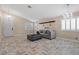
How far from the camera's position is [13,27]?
1.77 metres

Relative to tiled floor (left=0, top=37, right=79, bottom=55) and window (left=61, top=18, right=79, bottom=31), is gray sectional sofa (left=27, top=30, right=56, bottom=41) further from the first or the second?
window (left=61, top=18, right=79, bottom=31)

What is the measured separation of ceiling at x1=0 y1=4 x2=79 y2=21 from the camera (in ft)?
5.45

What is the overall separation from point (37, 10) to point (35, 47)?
2.14 ft

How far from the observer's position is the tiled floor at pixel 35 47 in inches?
65.4

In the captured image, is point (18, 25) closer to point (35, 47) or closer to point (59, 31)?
point (35, 47)

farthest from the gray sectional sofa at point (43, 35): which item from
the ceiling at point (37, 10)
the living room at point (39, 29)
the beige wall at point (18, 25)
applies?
the ceiling at point (37, 10)

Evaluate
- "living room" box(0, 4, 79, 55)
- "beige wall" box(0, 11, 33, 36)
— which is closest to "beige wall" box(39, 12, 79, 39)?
"living room" box(0, 4, 79, 55)

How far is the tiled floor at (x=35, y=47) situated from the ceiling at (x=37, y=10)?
1.49 ft

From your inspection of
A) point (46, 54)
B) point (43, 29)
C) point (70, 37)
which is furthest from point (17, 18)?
point (70, 37)

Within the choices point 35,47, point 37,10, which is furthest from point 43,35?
point 37,10

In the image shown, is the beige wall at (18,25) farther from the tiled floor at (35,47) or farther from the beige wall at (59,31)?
the beige wall at (59,31)

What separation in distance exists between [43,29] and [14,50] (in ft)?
2.07

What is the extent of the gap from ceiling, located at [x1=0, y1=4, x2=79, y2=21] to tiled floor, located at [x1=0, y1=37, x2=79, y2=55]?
1.49 feet

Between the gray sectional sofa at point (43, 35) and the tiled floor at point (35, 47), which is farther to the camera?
the gray sectional sofa at point (43, 35)
